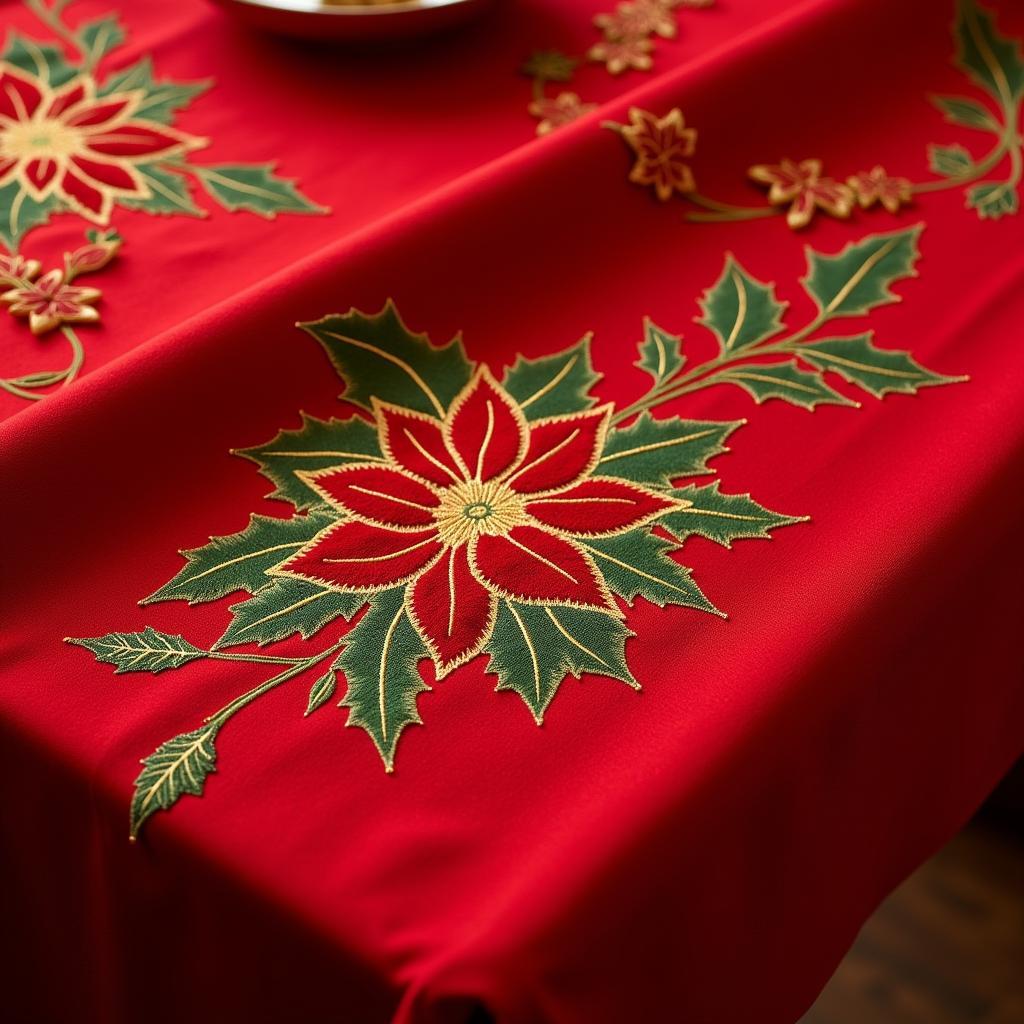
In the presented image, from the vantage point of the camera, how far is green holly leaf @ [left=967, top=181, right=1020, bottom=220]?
0.75m

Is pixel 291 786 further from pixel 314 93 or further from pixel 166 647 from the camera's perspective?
pixel 314 93

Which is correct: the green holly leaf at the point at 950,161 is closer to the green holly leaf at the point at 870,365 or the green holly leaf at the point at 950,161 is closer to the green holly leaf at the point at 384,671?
the green holly leaf at the point at 870,365

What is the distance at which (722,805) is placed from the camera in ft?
1.40

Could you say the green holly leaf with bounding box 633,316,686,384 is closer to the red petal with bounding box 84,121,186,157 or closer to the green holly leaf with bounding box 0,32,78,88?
the red petal with bounding box 84,121,186,157

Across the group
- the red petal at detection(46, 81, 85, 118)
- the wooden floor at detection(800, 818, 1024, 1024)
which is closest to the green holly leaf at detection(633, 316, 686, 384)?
the red petal at detection(46, 81, 85, 118)

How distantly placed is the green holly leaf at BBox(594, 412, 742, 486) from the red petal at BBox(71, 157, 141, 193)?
36 cm

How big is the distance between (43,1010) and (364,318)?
13.6 inches

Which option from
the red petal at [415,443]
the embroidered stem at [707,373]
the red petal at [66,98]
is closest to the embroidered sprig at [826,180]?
the embroidered stem at [707,373]

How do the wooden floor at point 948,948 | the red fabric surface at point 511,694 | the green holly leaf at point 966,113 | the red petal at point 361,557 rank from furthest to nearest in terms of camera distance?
the wooden floor at point 948,948
the green holly leaf at point 966,113
the red petal at point 361,557
the red fabric surface at point 511,694

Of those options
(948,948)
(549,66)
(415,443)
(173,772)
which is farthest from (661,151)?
(948,948)

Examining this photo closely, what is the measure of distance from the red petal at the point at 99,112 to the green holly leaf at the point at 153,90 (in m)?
0.01

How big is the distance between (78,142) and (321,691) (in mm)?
488

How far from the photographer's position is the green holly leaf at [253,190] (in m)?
0.73

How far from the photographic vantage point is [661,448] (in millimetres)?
574
